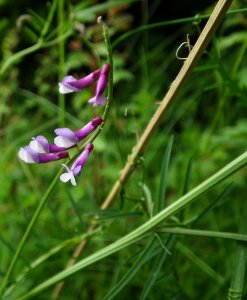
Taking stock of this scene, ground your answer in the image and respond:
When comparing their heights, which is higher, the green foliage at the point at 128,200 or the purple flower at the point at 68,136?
the purple flower at the point at 68,136

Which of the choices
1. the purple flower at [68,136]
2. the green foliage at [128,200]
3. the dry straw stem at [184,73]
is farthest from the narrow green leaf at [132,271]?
the purple flower at [68,136]

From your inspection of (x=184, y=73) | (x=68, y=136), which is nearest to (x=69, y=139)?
(x=68, y=136)

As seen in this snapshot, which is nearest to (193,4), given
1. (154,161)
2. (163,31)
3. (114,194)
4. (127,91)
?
(163,31)

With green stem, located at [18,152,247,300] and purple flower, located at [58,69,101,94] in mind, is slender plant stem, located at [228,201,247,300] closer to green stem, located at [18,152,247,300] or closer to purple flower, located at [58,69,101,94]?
green stem, located at [18,152,247,300]

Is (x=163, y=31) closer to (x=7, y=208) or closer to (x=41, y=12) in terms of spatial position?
(x=41, y=12)

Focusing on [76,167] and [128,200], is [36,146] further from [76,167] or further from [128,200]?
[128,200]

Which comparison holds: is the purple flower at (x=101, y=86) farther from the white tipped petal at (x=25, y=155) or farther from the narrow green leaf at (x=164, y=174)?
the narrow green leaf at (x=164, y=174)

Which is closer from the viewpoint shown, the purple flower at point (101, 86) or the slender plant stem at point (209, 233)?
the purple flower at point (101, 86)
